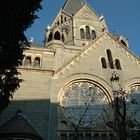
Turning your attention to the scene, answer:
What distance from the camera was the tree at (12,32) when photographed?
12.9 m

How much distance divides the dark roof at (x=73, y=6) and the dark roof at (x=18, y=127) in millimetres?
23388

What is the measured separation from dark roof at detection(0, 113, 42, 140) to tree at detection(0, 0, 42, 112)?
581 cm

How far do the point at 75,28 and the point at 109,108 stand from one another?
52.8 feet

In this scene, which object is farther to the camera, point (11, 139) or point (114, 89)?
point (114, 89)

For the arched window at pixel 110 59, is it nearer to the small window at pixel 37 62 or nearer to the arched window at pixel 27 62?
the small window at pixel 37 62

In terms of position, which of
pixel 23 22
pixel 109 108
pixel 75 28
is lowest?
pixel 109 108

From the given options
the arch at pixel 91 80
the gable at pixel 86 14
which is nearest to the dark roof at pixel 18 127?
the arch at pixel 91 80

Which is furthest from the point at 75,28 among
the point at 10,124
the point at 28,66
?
the point at 10,124

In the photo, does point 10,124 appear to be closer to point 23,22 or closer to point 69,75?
point 69,75

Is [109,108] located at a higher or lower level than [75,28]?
lower

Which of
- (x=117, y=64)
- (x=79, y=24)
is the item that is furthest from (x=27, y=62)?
(x=79, y=24)

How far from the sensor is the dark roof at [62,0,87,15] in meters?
44.3

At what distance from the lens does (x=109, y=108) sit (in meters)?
25.1

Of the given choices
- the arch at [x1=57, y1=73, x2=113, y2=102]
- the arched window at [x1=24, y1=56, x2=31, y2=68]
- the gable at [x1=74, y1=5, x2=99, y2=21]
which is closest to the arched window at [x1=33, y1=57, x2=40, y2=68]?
the arched window at [x1=24, y1=56, x2=31, y2=68]
